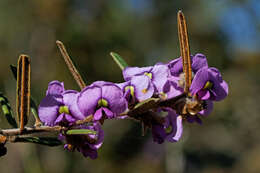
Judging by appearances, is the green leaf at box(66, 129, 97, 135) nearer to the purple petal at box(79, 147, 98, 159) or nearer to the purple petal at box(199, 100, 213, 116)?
the purple petal at box(79, 147, 98, 159)

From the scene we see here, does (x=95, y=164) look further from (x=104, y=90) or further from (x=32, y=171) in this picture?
(x=104, y=90)

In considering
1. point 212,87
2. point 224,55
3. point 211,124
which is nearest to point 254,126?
point 211,124

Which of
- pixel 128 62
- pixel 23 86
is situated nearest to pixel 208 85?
pixel 23 86

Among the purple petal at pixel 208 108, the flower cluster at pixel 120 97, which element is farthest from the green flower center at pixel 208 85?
the purple petal at pixel 208 108

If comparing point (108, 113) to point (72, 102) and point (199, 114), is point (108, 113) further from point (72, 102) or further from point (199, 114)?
point (199, 114)

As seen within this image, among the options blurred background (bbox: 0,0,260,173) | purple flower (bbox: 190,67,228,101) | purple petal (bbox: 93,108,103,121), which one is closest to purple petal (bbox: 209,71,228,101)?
purple flower (bbox: 190,67,228,101)
